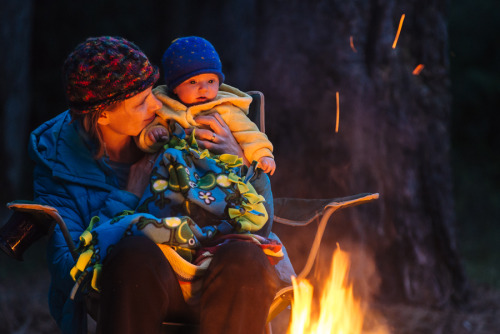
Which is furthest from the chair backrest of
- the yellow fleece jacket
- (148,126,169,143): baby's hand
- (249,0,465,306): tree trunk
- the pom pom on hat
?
(249,0,465,306): tree trunk

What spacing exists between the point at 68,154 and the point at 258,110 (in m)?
0.83

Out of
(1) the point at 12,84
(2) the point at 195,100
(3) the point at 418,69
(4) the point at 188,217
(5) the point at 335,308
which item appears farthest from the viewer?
(1) the point at 12,84

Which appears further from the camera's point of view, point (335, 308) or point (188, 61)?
point (335, 308)

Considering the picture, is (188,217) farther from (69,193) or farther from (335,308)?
(335,308)

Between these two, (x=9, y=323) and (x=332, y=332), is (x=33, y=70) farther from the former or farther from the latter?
(x=332, y=332)

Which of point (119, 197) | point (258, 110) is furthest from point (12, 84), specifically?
A: point (119, 197)

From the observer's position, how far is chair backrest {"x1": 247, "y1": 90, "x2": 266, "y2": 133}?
285cm

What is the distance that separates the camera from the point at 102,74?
228 cm

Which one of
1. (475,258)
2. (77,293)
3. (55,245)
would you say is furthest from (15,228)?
(475,258)

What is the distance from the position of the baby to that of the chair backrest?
0.22 metres

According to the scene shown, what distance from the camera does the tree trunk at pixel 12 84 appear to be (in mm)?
6922

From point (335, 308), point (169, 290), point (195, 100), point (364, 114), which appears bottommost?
point (335, 308)

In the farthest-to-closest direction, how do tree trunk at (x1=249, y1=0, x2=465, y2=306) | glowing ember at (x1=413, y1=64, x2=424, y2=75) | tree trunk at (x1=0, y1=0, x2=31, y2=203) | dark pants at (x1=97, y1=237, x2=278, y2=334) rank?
tree trunk at (x1=0, y1=0, x2=31, y2=203)
glowing ember at (x1=413, y1=64, x2=424, y2=75)
tree trunk at (x1=249, y1=0, x2=465, y2=306)
dark pants at (x1=97, y1=237, x2=278, y2=334)

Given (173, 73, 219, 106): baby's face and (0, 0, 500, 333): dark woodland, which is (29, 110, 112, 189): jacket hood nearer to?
(173, 73, 219, 106): baby's face
